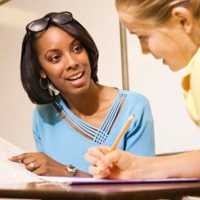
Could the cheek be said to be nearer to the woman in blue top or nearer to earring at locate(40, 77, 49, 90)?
the woman in blue top

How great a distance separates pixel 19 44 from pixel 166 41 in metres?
1.55

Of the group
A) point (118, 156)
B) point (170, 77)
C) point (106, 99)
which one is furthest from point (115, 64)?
point (118, 156)

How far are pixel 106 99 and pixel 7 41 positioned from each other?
1.16m

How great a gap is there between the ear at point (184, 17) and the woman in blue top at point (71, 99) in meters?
0.45

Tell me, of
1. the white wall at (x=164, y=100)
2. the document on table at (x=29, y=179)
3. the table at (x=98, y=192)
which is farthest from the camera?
the white wall at (x=164, y=100)

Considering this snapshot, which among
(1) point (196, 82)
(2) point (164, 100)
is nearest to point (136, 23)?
(1) point (196, 82)

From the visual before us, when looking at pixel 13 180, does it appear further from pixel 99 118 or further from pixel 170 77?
pixel 170 77

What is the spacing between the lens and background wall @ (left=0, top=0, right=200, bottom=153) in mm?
1472

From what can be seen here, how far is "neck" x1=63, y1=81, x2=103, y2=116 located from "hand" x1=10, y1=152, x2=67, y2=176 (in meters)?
0.27

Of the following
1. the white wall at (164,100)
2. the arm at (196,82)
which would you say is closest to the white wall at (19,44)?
the white wall at (164,100)

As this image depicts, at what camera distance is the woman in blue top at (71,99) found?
1.20m

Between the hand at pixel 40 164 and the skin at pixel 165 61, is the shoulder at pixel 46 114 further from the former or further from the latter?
the skin at pixel 165 61

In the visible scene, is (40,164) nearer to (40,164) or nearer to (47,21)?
(40,164)

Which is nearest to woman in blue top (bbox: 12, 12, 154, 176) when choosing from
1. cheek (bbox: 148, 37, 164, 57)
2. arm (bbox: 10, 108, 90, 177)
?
arm (bbox: 10, 108, 90, 177)
